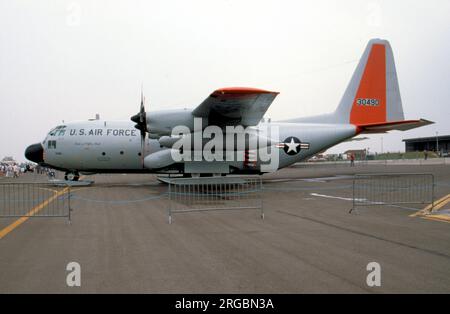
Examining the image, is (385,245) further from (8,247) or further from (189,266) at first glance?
(8,247)

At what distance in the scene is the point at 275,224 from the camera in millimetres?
8289

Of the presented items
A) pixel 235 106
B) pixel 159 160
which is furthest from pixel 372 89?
pixel 159 160

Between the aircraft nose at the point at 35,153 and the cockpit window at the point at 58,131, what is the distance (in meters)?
1.02

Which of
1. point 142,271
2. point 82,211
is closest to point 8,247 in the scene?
point 142,271

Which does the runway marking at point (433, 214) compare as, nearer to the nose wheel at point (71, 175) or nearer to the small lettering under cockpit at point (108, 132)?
the small lettering under cockpit at point (108, 132)

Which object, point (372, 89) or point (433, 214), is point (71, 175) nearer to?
point (433, 214)

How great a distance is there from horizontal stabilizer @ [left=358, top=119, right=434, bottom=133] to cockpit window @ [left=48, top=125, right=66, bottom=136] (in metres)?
16.3

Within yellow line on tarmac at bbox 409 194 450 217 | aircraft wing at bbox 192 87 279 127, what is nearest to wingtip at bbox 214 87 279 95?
aircraft wing at bbox 192 87 279 127

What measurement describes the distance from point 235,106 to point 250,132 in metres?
2.72

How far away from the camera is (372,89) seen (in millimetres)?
19359

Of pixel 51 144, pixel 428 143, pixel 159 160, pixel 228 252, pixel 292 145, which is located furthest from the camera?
pixel 428 143

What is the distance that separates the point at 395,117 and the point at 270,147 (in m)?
7.83

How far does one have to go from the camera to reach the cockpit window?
18.7 m

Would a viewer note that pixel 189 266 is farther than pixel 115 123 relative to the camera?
No
